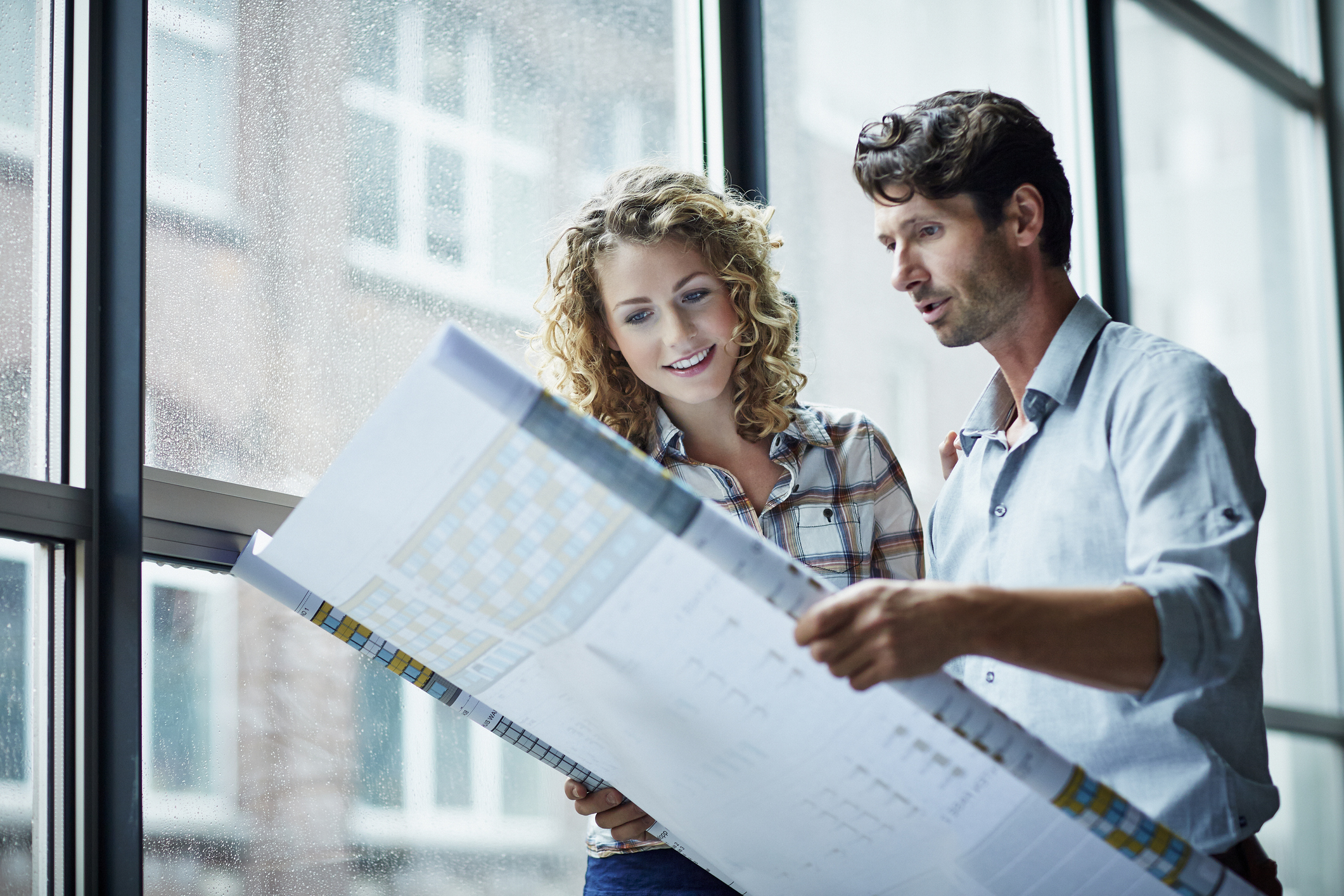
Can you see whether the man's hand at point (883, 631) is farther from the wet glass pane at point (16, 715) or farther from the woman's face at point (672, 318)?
the wet glass pane at point (16, 715)

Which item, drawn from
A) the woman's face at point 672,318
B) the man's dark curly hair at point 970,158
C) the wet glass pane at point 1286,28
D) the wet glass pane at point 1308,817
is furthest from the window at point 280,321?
the wet glass pane at point 1286,28

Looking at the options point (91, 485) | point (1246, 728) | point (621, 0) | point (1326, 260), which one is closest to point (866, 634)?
point (1246, 728)

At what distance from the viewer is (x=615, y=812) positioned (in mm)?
1225

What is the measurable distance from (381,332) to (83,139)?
45 cm

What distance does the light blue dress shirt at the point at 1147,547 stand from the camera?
2.94 feet

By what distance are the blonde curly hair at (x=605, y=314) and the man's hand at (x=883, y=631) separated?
72cm

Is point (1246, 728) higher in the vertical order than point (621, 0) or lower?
lower

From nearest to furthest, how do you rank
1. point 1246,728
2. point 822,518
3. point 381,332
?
point 1246,728
point 822,518
point 381,332

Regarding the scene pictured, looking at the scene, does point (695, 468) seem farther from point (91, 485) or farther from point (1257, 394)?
point (1257, 394)

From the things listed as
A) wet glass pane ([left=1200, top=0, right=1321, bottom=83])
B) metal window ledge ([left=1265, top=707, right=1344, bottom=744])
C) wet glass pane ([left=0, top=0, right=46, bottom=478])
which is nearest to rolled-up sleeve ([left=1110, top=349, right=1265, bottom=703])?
wet glass pane ([left=0, top=0, right=46, bottom=478])

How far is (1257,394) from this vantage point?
384 centimetres

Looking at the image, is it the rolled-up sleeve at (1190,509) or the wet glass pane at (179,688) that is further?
the wet glass pane at (179,688)

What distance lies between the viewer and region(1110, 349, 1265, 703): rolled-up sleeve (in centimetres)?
85

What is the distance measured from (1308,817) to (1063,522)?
129 inches
